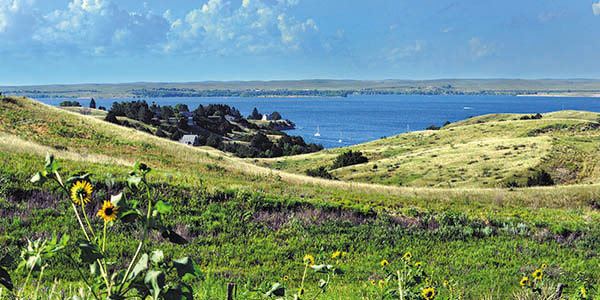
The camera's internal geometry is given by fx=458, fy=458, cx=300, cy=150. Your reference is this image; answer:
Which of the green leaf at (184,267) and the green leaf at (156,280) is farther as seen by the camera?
the green leaf at (184,267)

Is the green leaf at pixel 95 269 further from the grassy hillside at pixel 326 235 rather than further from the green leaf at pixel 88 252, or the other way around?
the grassy hillside at pixel 326 235

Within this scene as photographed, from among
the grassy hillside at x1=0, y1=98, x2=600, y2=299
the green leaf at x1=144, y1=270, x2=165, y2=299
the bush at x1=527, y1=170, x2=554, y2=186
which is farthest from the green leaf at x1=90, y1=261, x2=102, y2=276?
the bush at x1=527, y1=170, x2=554, y2=186

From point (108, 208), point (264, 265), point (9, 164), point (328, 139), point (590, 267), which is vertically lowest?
point (328, 139)

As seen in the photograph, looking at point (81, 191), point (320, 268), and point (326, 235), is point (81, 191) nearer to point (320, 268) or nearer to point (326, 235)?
point (320, 268)

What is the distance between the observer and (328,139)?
161750 millimetres

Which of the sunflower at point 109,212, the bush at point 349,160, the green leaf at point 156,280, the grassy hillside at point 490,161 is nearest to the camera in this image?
the green leaf at point 156,280

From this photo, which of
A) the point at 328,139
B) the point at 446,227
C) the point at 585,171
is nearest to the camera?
the point at 446,227

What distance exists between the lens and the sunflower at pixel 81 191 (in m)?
2.51

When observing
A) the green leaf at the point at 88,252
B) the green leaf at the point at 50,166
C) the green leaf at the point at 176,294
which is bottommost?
the green leaf at the point at 176,294

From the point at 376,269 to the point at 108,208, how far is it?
22.9ft

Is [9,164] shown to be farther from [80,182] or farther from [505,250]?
[505,250]

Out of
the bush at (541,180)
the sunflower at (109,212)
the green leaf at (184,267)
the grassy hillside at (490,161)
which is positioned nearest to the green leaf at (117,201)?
the sunflower at (109,212)

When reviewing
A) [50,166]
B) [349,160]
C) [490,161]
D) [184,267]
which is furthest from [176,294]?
[349,160]

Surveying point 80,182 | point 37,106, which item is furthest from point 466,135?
point 80,182
